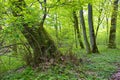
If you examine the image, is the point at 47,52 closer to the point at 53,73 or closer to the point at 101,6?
the point at 53,73

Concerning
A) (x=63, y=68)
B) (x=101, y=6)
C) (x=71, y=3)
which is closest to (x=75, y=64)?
(x=63, y=68)

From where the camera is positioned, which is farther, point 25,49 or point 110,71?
point 25,49

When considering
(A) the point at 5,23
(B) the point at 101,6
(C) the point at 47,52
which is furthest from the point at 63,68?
(B) the point at 101,6

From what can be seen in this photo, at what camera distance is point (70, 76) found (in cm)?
532

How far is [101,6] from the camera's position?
12242 millimetres

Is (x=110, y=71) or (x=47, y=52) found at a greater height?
(x=47, y=52)

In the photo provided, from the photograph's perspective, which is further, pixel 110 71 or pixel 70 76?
pixel 110 71

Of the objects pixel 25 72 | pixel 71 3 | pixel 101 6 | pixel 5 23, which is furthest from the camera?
pixel 101 6

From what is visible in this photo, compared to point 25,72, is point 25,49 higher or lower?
higher

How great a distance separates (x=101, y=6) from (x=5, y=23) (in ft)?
29.0

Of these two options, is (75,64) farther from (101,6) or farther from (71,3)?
(101,6)

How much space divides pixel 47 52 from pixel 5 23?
7.50 ft

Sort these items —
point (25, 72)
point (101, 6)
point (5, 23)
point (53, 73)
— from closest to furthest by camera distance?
point (5, 23)
point (53, 73)
point (25, 72)
point (101, 6)

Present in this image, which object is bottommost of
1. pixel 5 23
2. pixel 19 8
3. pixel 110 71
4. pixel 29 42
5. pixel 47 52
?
pixel 110 71
